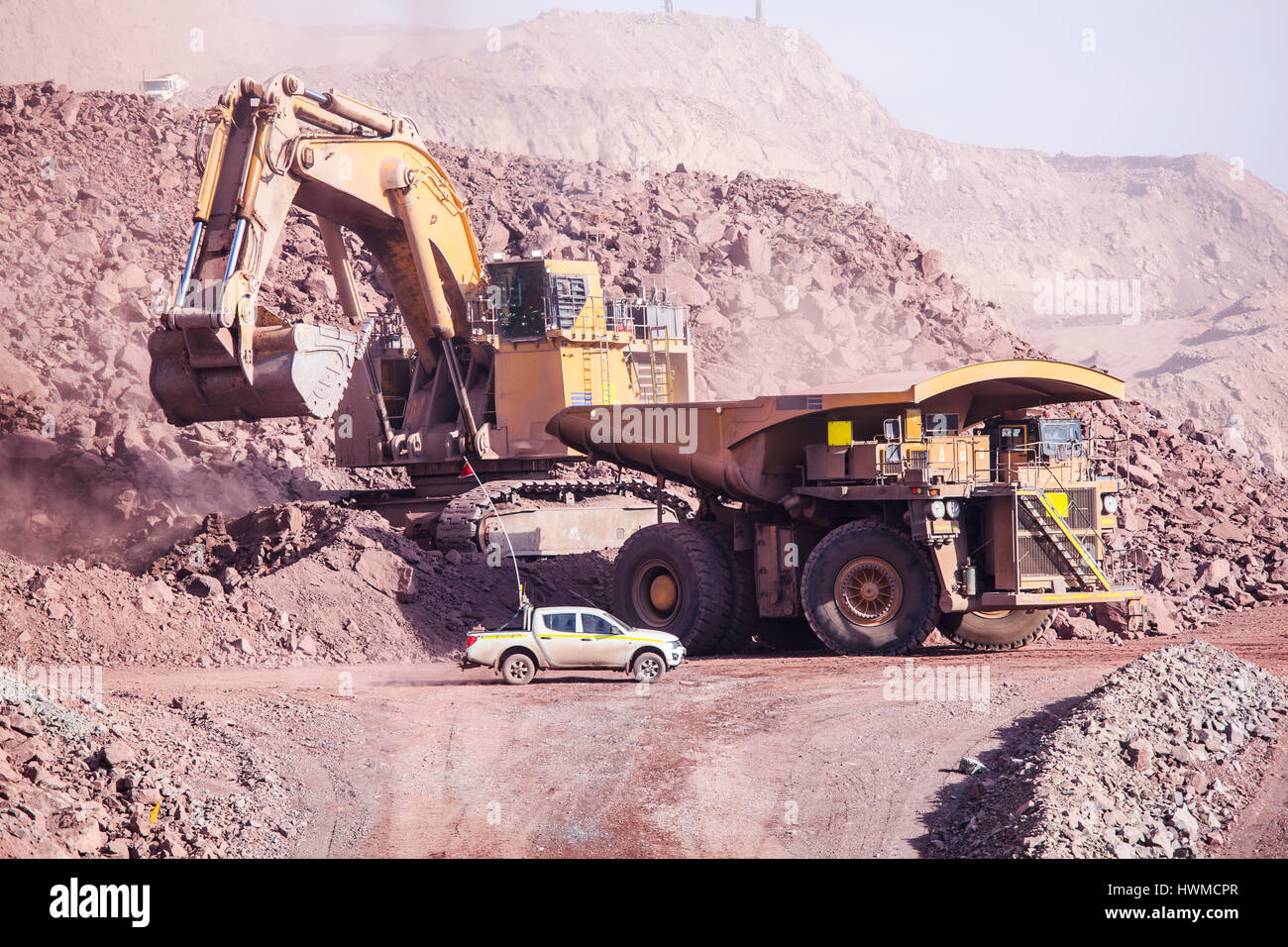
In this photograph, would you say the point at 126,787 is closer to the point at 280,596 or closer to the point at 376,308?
the point at 280,596

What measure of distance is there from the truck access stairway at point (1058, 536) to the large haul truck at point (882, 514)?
0.06ft

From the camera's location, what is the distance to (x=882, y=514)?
Result: 17.8 m

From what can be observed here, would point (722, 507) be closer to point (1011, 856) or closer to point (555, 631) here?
point (555, 631)

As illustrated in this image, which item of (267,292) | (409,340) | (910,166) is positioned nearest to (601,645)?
(409,340)

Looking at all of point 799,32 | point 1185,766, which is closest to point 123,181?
point 1185,766

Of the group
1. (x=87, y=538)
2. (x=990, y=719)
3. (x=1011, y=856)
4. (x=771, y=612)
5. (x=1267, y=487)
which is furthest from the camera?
(x=1267, y=487)

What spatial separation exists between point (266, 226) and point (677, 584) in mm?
7648

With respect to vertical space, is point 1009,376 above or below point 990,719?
above

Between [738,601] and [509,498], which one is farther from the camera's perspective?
[509,498]

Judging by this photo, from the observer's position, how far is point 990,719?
42.6 ft

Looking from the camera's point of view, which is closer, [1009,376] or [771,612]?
[1009,376]

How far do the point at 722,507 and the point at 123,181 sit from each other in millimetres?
27354
